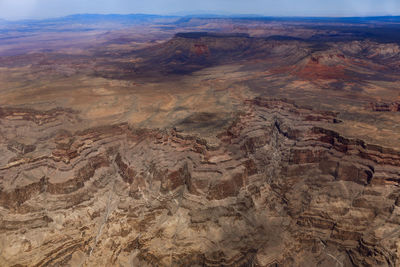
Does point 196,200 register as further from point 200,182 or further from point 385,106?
point 385,106

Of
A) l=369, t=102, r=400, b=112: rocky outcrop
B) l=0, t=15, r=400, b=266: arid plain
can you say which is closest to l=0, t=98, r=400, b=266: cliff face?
l=0, t=15, r=400, b=266: arid plain

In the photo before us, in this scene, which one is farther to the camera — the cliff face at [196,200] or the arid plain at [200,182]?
the arid plain at [200,182]

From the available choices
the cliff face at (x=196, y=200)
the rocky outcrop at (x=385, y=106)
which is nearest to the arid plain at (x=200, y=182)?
the cliff face at (x=196, y=200)

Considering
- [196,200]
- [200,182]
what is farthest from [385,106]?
[196,200]

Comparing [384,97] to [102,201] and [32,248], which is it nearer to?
[102,201]

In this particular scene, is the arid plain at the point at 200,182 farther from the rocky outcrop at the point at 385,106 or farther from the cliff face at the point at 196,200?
the rocky outcrop at the point at 385,106

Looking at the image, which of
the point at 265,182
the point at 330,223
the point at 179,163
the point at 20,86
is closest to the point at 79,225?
the point at 179,163

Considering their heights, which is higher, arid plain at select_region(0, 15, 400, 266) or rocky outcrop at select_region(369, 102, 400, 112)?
rocky outcrop at select_region(369, 102, 400, 112)

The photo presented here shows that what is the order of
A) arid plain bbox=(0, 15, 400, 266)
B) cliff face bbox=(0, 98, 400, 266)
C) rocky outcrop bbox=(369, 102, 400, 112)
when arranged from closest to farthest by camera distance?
cliff face bbox=(0, 98, 400, 266)
arid plain bbox=(0, 15, 400, 266)
rocky outcrop bbox=(369, 102, 400, 112)

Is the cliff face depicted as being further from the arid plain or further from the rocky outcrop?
the rocky outcrop
